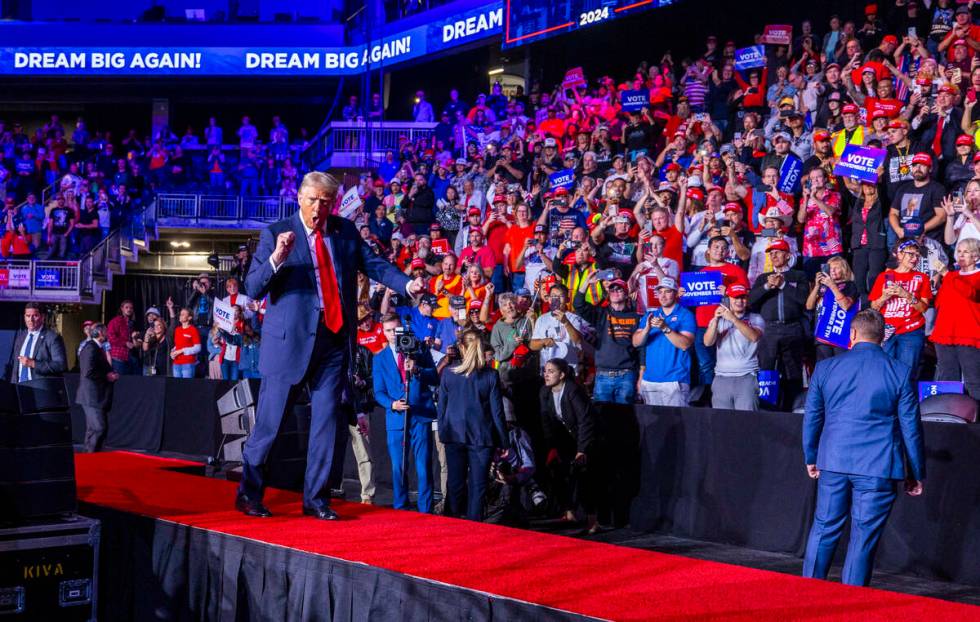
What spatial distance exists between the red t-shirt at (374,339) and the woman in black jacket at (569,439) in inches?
71.1

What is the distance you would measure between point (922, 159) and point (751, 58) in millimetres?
5403

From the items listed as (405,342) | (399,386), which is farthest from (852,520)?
(399,386)

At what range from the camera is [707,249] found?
41.0 feet

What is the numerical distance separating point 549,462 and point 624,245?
347 cm

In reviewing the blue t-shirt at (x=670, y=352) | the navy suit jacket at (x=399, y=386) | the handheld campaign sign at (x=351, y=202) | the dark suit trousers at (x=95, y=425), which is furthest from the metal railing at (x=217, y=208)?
the blue t-shirt at (x=670, y=352)

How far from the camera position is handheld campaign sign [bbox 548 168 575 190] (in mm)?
16188

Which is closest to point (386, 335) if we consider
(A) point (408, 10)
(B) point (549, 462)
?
(B) point (549, 462)

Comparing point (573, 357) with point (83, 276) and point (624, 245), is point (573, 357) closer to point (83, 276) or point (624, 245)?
point (624, 245)

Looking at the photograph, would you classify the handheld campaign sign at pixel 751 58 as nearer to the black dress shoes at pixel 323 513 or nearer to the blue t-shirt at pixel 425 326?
the blue t-shirt at pixel 425 326

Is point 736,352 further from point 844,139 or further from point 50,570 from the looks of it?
point 50,570

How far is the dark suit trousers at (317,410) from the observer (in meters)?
6.22

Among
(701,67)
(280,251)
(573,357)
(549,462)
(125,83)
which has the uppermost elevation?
(125,83)

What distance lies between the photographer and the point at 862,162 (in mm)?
11641

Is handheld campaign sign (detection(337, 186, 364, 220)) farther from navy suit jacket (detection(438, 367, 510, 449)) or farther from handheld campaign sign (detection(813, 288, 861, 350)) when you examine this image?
handheld campaign sign (detection(813, 288, 861, 350))
